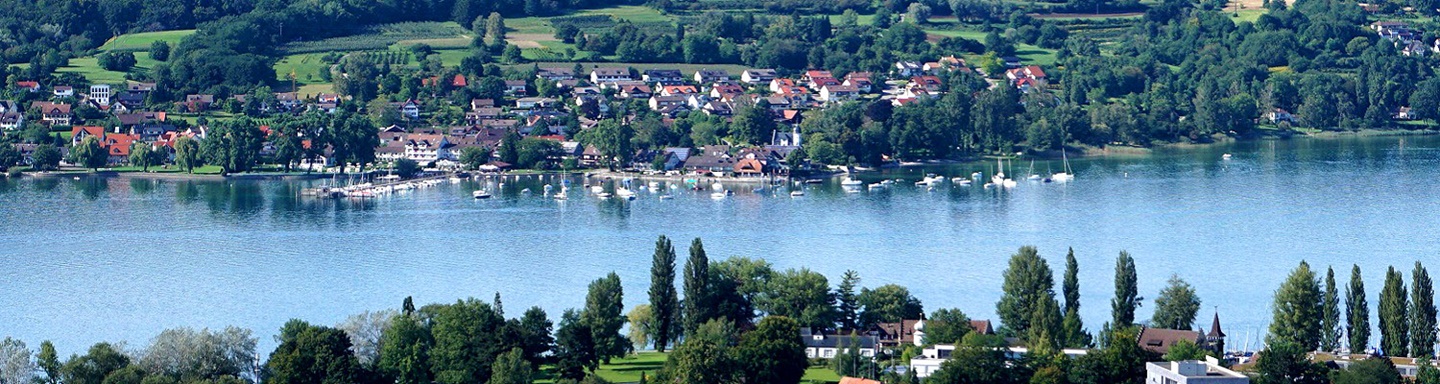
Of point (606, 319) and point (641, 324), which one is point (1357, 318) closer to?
point (641, 324)

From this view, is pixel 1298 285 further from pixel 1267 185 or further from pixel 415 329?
pixel 1267 185

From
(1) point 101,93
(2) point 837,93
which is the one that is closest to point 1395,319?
(2) point 837,93

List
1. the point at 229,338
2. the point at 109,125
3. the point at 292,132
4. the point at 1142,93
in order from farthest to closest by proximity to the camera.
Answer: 1. the point at 1142,93
2. the point at 109,125
3. the point at 292,132
4. the point at 229,338

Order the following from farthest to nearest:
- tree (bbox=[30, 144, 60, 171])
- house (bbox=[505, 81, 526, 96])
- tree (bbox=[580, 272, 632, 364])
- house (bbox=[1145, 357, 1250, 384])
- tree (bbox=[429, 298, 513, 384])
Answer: house (bbox=[505, 81, 526, 96]) < tree (bbox=[30, 144, 60, 171]) < tree (bbox=[580, 272, 632, 364]) < tree (bbox=[429, 298, 513, 384]) < house (bbox=[1145, 357, 1250, 384])

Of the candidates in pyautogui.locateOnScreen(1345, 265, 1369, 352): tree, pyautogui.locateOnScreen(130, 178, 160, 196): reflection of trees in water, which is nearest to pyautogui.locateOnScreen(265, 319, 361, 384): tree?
pyautogui.locateOnScreen(1345, 265, 1369, 352): tree

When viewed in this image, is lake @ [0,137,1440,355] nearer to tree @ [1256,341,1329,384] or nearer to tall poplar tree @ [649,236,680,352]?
tall poplar tree @ [649,236,680,352]

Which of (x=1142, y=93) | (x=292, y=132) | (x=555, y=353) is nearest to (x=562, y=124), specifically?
(x=292, y=132)
